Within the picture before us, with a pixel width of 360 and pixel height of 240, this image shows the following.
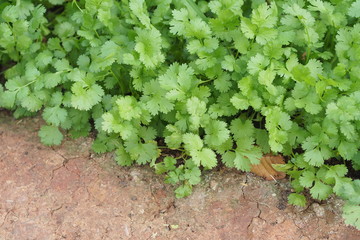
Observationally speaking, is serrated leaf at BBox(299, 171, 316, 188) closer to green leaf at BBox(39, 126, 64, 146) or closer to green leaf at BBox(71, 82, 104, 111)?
green leaf at BBox(71, 82, 104, 111)

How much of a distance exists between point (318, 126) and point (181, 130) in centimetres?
76

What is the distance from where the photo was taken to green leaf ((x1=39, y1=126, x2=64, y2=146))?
3.30 meters

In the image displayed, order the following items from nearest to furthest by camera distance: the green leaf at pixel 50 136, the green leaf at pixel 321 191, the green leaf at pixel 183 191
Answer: the green leaf at pixel 321 191 → the green leaf at pixel 183 191 → the green leaf at pixel 50 136

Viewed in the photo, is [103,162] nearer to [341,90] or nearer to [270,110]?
[270,110]

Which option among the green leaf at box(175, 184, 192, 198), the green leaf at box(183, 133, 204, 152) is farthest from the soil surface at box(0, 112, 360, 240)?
the green leaf at box(183, 133, 204, 152)

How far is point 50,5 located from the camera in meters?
3.86

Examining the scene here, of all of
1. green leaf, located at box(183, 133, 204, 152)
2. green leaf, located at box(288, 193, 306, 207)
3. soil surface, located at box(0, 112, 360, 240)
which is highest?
green leaf, located at box(183, 133, 204, 152)

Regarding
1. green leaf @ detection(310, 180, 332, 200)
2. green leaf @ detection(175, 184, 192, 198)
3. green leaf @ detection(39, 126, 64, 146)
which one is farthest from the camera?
green leaf @ detection(39, 126, 64, 146)

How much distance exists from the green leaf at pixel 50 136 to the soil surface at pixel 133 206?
0.08 metres

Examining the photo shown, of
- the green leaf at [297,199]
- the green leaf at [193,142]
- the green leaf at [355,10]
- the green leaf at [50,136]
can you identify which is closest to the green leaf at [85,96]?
the green leaf at [50,136]

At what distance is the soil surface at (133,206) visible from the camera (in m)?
2.89

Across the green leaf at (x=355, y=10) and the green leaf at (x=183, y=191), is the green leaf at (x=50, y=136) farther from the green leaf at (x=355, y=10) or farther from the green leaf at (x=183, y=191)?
the green leaf at (x=355, y=10)

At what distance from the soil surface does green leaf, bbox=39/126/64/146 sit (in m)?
0.08

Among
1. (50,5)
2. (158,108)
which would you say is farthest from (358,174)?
(50,5)
